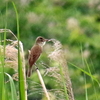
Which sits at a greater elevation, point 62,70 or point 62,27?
point 62,27

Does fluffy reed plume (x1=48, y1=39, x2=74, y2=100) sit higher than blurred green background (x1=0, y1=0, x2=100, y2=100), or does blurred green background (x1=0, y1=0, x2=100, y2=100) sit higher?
blurred green background (x1=0, y1=0, x2=100, y2=100)

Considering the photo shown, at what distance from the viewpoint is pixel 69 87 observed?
210cm

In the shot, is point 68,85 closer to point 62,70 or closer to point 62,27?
point 62,70

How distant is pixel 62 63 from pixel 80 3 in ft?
25.5

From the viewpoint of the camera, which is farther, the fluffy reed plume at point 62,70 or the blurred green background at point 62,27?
the blurred green background at point 62,27

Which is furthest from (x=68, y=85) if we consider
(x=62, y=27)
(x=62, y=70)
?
(x=62, y=27)

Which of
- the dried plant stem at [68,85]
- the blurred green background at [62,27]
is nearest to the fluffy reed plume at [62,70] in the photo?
the dried plant stem at [68,85]

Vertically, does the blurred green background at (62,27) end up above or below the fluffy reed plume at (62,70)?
above

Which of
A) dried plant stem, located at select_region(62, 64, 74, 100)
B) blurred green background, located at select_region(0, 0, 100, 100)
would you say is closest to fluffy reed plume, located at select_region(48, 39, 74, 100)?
dried plant stem, located at select_region(62, 64, 74, 100)

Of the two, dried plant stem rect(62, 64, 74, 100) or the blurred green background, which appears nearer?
dried plant stem rect(62, 64, 74, 100)

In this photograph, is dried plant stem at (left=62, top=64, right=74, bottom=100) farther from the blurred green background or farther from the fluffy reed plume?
the blurred green background

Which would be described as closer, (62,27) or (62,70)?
(62,70)

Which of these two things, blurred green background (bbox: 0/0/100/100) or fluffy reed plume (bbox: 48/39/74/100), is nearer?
fluffy reed plume (bbox: 48/39/74/100)

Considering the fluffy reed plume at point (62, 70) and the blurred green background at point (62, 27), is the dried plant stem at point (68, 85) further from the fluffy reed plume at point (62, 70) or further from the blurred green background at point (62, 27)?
the blurred green background at point (62, 27)
